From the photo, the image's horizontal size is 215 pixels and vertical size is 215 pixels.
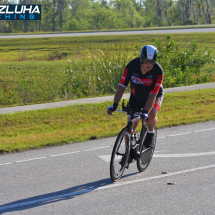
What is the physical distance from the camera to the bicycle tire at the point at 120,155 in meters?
5.23

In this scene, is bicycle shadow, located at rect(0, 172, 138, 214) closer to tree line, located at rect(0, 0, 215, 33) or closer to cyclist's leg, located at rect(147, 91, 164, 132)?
cyclist's leg, located at rect(147, 91, 164, 132)

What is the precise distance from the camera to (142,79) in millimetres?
5457

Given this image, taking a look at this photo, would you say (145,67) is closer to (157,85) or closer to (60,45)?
(157,85)

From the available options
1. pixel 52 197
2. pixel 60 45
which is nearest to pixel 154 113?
pixel 52 197

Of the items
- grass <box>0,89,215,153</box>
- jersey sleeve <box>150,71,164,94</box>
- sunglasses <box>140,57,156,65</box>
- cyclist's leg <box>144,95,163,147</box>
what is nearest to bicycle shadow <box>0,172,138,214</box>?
cyclist's leg <box>144,95,163,147</box>

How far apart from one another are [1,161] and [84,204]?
3.00 meters

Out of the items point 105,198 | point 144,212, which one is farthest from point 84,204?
point 144,212

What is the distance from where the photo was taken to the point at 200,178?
5.62 metres

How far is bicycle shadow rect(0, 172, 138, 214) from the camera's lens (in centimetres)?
474

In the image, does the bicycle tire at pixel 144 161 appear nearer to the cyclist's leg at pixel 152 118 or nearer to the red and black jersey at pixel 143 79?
the cyclist's leg at pixel 152 118

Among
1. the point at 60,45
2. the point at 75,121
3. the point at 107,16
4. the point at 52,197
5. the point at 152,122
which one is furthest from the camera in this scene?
the point at 107,16

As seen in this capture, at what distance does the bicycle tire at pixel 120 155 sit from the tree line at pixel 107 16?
72.4 m

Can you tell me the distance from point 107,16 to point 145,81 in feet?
277

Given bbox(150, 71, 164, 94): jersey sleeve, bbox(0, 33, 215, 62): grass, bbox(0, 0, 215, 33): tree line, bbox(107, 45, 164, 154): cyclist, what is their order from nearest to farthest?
1. bbox(107, 45, 164, 154): cyclist
2. bbox(150, 71, 164, 94): jersey sleeve
3. bbox(0, 33, 215, 62): grass
4. bbox(0, 0, 215, 33): tree line
